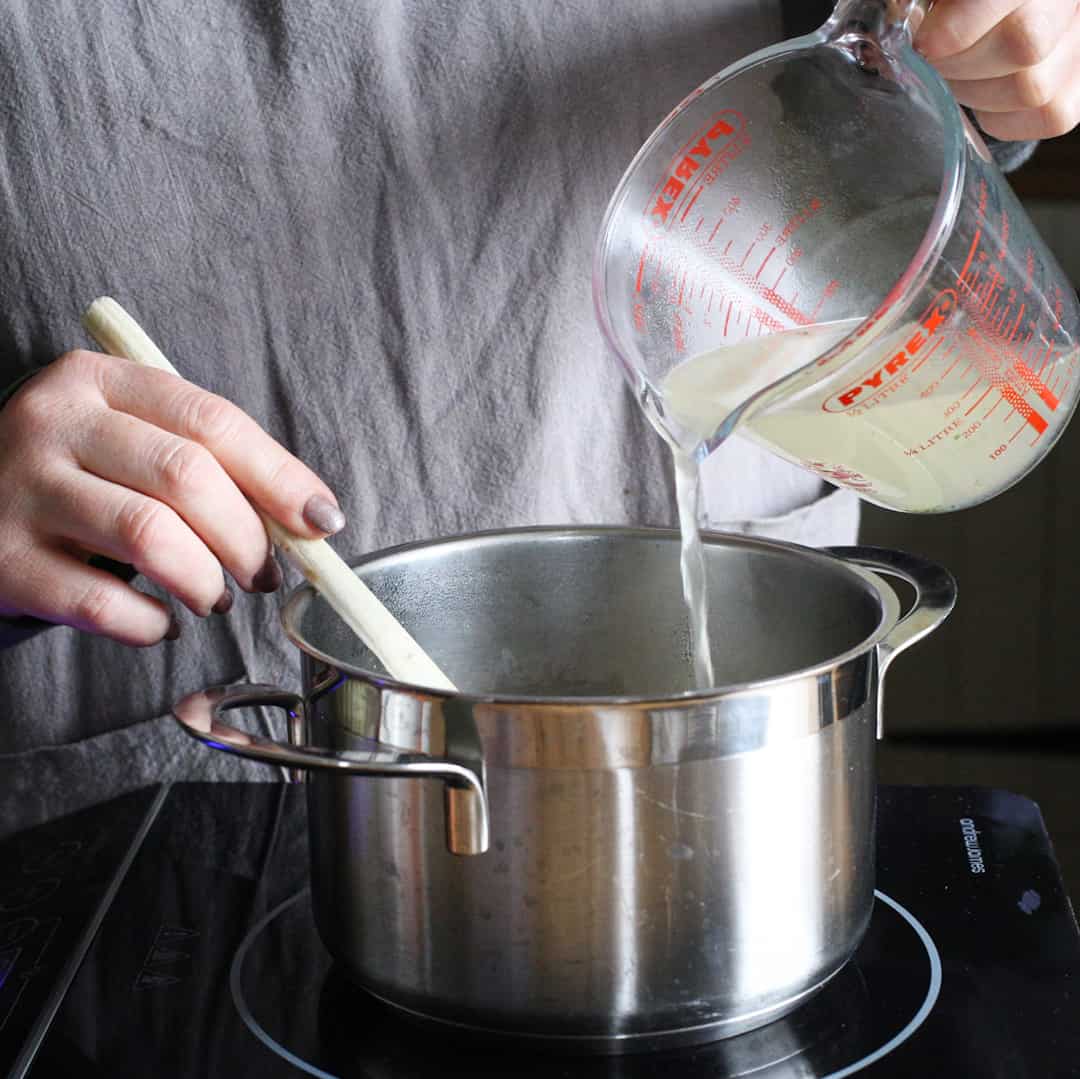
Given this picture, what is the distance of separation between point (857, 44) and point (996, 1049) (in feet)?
1.35

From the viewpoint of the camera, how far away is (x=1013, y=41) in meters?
0.64

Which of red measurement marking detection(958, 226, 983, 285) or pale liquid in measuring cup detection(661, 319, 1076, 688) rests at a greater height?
red measurement marking detection(958, 226, 983, 285)

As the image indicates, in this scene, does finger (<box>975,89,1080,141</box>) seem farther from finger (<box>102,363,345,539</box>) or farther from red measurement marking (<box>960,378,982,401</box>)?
finger (<box>102,363,345,539</box>)

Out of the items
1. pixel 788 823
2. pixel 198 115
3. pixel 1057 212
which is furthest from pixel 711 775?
pixel 1057 212

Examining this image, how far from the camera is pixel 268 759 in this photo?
50 cm

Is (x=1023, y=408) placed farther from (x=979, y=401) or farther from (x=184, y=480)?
(x=184, y=480)

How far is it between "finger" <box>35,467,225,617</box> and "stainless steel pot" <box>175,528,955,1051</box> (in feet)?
0.20

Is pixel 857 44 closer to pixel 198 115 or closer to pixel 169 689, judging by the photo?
pixel 198 115

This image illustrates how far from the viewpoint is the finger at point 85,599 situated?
2.15 feet

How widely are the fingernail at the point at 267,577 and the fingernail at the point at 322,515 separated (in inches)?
1.6

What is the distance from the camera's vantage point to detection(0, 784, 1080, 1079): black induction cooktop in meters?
0.54

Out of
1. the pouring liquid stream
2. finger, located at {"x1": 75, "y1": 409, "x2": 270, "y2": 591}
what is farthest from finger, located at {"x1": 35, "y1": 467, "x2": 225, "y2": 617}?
the pouring liquid stream

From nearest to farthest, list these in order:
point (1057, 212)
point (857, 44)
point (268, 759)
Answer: point (268, 759) → point (857, 44) → point (1057, 212)

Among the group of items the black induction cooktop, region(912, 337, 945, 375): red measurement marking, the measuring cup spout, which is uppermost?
the measuring cup spout
